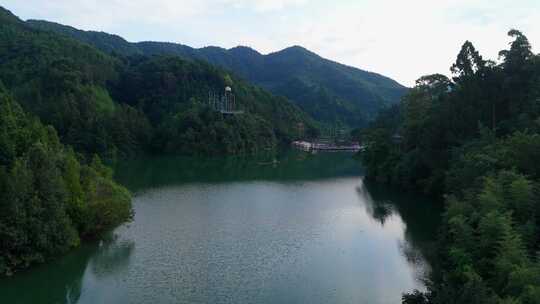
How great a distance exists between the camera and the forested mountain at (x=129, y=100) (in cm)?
7281

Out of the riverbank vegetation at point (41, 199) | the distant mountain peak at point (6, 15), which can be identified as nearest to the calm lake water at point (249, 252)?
the riverbank vegetation at point (41, 199)

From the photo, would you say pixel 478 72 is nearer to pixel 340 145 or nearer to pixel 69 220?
pixel 69 220

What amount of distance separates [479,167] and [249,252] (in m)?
11.7

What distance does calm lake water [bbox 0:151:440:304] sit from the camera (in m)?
18.9

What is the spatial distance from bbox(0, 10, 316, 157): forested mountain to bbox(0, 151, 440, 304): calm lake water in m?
34.0

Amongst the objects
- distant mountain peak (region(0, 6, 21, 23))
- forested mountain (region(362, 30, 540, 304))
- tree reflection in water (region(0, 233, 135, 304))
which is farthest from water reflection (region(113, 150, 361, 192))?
distant mountain peak (region(0, 6, 21, 23))

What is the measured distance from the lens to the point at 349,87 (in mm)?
172125

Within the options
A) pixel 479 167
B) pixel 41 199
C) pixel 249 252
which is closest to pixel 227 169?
pixel 249 252

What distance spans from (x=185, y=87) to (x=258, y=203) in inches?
2504

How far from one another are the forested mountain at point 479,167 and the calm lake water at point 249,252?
9.47 feet

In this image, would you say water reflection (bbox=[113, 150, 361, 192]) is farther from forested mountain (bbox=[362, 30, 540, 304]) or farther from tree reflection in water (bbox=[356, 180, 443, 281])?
tree reflection in water (bbox=[356, 180, 443, 281])

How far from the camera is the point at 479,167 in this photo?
79.2 feet

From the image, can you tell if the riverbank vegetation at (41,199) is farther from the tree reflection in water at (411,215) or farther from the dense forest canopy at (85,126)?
the tree reflection in water at (411,215)

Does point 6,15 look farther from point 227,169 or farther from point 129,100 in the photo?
point 227,169
